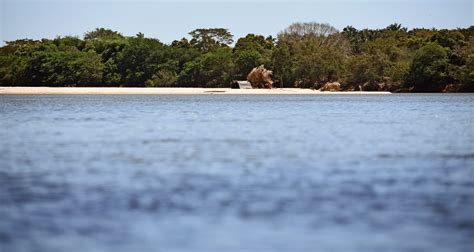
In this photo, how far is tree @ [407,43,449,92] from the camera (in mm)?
67250

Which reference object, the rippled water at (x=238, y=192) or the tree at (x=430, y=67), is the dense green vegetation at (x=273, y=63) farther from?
the rippled water at (x=238, y=192)

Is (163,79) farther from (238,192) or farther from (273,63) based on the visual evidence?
(238,192)

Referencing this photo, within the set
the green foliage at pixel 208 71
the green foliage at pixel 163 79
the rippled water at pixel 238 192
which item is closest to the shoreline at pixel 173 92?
the green foliage at pixel 208 71

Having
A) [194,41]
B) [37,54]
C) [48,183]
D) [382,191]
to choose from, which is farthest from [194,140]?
[194,41]

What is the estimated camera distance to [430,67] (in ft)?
222

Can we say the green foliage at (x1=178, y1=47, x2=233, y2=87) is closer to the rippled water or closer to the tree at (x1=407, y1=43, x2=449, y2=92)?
the tree at (x1=407, y1=43, x2=449, y2=92)

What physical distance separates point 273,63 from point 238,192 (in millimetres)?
68218

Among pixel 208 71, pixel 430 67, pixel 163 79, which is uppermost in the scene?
pixel 430 67

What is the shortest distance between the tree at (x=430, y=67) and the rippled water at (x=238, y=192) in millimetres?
42953

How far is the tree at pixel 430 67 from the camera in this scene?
67250 mm

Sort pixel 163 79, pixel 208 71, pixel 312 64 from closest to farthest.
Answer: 1. pixel 312 64
2. pixel 208 71
3. pixel 163 79

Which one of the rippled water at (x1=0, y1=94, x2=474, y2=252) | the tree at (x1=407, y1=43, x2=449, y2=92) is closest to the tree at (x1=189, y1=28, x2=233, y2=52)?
the tree at (x1=407, y1=43, x2=449, y2=92)

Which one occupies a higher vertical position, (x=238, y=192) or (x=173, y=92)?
(x=238, y=192)

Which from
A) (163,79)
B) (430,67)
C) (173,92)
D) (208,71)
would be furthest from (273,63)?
(430,67)
